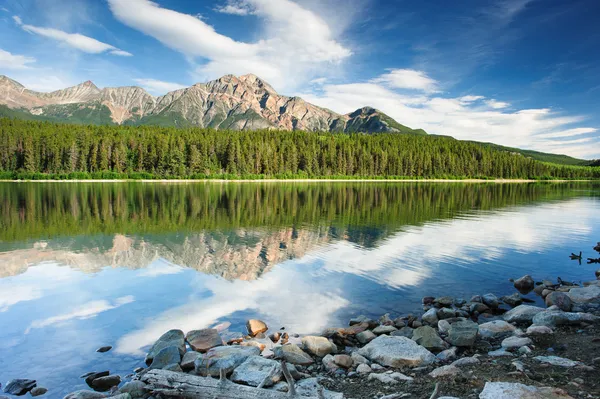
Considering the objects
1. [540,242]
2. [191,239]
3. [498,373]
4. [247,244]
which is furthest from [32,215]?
[540,242]

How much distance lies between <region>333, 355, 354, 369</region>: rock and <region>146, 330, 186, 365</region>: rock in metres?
4.29

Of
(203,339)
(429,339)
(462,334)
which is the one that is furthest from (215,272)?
(462,334)

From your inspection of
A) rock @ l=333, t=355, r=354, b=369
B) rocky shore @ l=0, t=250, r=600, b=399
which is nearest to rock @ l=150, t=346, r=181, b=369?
rocky shore @ l=0, t=250, r=600, b=399

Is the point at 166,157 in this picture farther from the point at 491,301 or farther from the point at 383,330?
the point at 383,330

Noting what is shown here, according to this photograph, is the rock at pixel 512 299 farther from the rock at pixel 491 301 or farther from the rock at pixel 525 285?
the rock at pixel 525 285

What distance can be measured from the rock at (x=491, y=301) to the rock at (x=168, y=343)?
1183 centimetres

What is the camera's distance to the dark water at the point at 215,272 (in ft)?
40.0

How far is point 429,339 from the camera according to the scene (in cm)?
1109

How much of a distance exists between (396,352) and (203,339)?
564 centimetres

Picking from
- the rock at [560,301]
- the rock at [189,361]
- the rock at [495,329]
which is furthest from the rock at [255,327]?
the rock at [560,301]

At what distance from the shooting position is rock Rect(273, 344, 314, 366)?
10.0 meters

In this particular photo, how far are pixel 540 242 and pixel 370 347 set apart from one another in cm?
2494

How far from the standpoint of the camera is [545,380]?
7.95 metres

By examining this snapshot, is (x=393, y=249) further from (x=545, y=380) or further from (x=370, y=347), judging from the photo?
(x=545, y=380)
